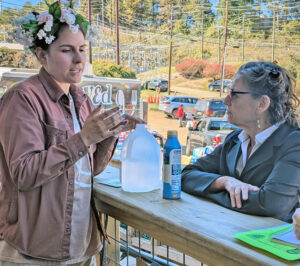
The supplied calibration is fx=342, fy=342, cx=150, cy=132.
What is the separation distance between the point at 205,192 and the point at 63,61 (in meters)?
0.56

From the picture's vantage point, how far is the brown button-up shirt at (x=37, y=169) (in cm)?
85

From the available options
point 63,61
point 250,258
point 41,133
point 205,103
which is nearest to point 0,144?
point 41,133

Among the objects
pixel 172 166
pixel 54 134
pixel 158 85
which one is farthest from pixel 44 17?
pixel 158 85

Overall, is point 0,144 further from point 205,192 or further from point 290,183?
point 290,183

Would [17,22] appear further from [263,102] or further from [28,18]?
[263,102]

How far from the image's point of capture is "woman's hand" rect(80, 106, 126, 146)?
862 millimetres

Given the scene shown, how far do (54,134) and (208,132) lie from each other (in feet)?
26.1

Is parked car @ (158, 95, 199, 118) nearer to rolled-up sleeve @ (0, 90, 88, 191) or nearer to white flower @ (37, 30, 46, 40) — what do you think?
white flower @ (37, 30, 46, 40)

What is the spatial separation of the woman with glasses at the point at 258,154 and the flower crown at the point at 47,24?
534mm

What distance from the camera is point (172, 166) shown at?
2.92ft

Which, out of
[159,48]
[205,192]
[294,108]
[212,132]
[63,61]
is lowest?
[212,132]

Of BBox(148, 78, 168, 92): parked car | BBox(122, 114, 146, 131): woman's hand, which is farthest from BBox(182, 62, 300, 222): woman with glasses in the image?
BBox(148, 78, 168, 92): parked car

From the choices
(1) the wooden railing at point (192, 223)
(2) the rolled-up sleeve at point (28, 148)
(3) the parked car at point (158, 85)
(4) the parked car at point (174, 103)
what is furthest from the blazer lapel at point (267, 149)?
(3) the parked car at point (158, 85)

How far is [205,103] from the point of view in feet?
50.4
